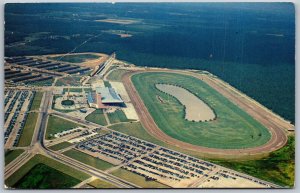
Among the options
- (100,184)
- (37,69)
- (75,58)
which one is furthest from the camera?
(75,58)

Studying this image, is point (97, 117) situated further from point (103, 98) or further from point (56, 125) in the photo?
point (56, 125)

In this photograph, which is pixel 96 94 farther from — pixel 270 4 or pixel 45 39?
pixel 270 4

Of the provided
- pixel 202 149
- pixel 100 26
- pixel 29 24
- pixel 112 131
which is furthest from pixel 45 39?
pixel 202 149

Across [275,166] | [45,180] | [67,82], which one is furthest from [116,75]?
[275,166]

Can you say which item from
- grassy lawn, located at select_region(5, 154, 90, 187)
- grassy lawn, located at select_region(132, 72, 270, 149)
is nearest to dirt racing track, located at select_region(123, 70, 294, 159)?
grassy lawn, located at select_region(132, 72, 270, 149)

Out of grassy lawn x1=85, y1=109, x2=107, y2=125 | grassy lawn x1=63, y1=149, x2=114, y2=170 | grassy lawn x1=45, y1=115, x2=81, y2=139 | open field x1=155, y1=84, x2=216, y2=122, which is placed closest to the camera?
grassy lawn x1=63, y1=149, x2=114, y2=170

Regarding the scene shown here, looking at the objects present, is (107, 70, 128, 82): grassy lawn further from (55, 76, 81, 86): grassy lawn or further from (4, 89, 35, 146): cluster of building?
(4, 89, 35, 146): cluster of building
